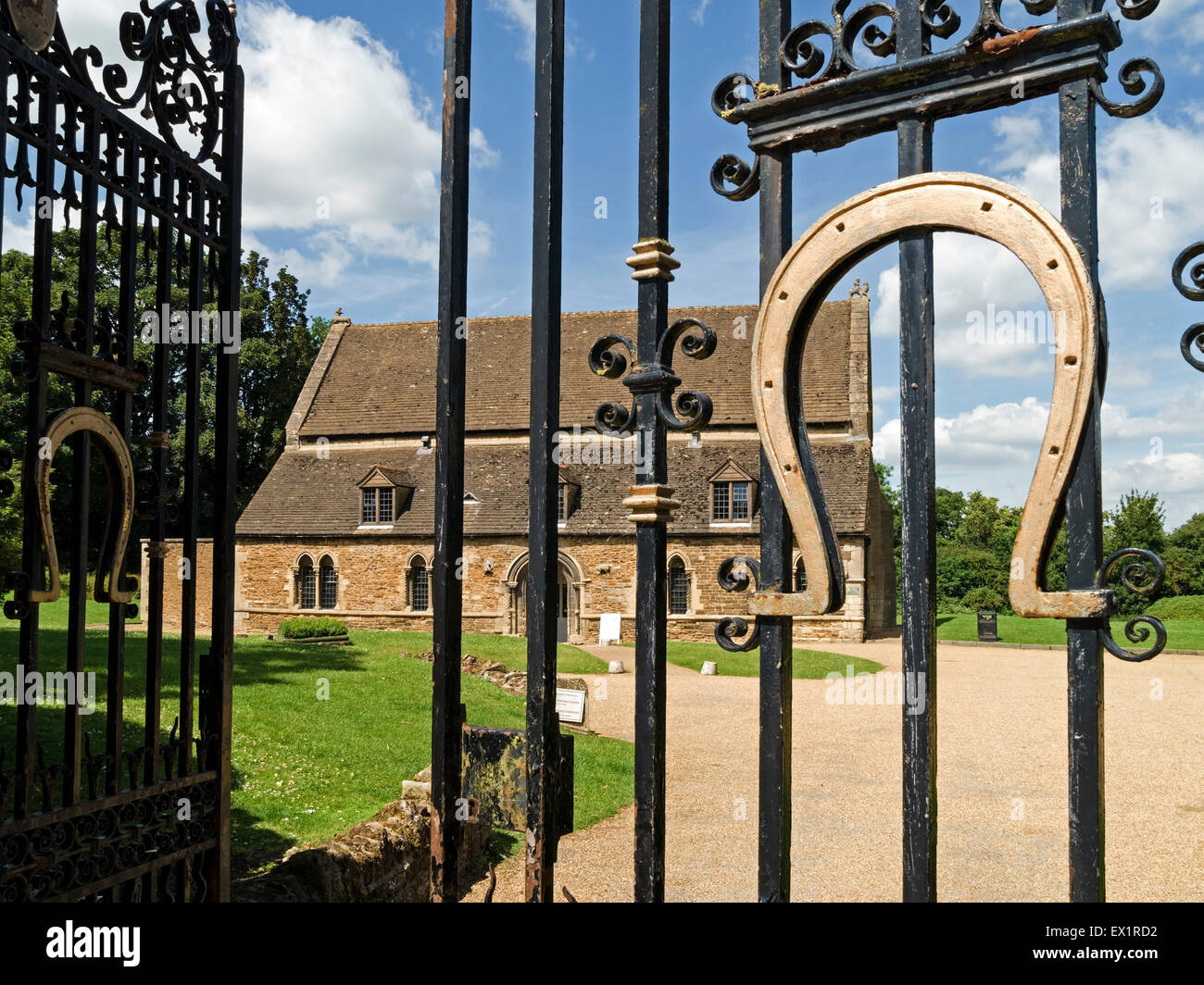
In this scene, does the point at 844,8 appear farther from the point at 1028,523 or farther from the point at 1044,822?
the point at 1044,822

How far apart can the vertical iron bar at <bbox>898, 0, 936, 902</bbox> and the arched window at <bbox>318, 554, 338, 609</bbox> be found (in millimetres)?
30141

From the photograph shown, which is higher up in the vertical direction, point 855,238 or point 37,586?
point 855,238

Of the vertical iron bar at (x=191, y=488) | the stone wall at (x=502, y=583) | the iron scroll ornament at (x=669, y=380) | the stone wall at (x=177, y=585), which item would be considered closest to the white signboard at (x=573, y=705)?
the vertical iron bar at (x=191, y=488)

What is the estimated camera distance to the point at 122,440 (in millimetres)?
3570

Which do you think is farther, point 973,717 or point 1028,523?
point 973,717

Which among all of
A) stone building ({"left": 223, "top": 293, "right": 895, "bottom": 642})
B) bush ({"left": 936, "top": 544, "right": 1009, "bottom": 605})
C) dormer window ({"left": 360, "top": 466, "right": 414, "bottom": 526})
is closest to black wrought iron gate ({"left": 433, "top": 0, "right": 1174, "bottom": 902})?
stone building ({"left": 223, "top": 293, "right": 895, "bottom": 642})

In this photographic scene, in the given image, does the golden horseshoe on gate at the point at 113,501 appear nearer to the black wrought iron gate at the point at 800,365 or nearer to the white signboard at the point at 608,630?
the black wrought iron gate at the point at 800,365

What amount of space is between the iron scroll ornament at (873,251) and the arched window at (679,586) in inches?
1017

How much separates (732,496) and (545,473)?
26440mm

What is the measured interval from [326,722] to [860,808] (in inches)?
230

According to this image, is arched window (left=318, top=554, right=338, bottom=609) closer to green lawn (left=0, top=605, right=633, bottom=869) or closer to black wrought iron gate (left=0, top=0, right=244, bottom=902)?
green lawn (left=0, top=605, right=633, bottom=869)

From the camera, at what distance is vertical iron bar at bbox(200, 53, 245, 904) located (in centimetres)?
393

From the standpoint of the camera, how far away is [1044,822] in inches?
353

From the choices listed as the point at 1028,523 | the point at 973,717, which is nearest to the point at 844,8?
the point at 1028,523
